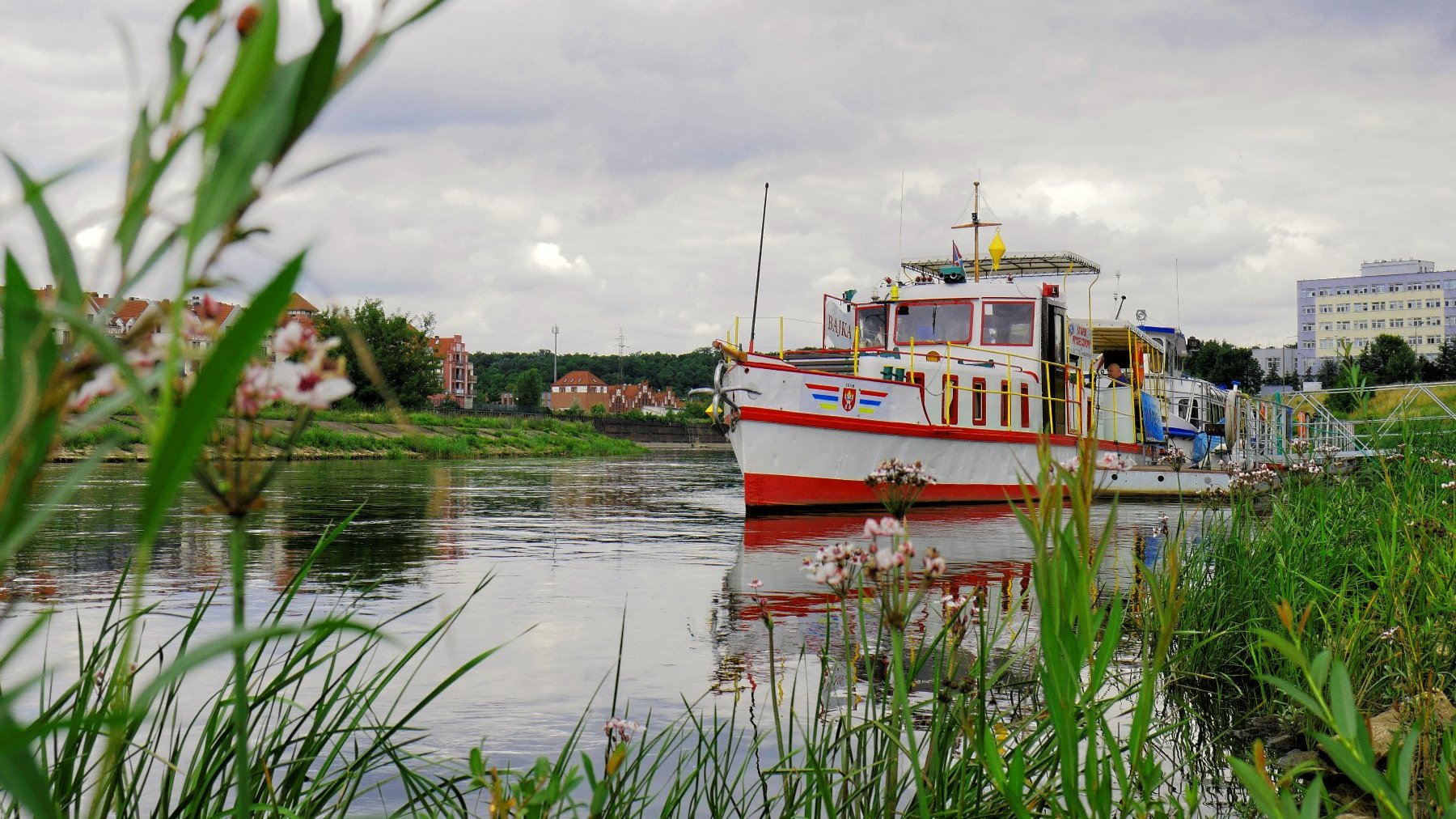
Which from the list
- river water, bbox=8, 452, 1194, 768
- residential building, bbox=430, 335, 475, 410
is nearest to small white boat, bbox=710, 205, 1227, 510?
river water, bbox=8, 452, 1194, 768

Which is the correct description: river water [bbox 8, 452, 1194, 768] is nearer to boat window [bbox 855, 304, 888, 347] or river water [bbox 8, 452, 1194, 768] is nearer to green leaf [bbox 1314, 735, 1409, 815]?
green leaf [bbox 1314, 735, 1409, 815]

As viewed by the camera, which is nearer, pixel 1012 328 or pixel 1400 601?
pixel 1400 601

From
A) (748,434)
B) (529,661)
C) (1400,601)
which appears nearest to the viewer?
(1400,601)

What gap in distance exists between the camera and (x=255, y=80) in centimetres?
46

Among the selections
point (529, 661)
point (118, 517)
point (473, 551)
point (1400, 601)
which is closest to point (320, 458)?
point (118, 517)

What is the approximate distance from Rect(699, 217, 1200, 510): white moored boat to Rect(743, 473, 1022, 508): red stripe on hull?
0.5 inches

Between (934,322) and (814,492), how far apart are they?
324 centimetres

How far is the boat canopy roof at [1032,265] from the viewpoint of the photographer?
1784 cm

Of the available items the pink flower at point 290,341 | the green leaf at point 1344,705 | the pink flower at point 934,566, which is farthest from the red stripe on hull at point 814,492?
the pink flower at point 290,341

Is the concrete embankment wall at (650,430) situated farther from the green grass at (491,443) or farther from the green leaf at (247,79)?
the green leaf at (247,79)

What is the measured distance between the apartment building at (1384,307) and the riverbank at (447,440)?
91.0m

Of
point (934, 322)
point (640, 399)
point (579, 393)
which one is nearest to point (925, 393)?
point (934, 322)

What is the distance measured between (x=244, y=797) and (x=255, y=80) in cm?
56

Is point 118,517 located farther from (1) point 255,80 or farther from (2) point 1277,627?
(1) point 255,80
